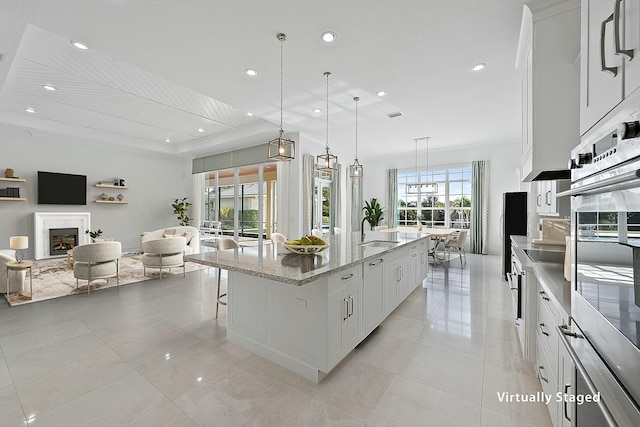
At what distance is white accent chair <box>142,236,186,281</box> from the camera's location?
4797 mm

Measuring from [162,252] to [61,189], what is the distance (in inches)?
175

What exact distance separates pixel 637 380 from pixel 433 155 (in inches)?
332

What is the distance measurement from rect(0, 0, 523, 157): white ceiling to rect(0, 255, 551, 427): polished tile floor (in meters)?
3.03

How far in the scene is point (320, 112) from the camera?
5004mm

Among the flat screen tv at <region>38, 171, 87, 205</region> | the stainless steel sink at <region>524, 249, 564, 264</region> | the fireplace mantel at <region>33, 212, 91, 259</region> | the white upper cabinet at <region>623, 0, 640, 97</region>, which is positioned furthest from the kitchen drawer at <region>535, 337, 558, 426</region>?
the flat screen tv at <region>38, 171, 87, 205</region>

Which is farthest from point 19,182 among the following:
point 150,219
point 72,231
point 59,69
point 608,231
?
point 608,231

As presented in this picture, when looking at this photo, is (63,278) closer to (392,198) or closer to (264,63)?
(264,63)

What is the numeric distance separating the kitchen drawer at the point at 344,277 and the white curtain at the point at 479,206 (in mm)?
6603

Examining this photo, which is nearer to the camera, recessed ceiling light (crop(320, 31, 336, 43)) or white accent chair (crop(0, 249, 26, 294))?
recessed ceiling light (crop(320, 31, 336, 43))

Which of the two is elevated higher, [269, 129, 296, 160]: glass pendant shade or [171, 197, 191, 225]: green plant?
[269, 129, 296, 160]: glass pendant shade

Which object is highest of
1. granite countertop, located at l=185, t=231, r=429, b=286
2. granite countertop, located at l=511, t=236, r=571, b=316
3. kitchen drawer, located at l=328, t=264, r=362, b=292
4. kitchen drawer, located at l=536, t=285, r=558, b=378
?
granite countertop, located at l=185, t=231, r=429, b=286

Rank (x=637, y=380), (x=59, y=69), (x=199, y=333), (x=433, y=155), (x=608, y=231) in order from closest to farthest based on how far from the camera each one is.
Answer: (x=637, y=380)
(x=608, y=231)
(x=199, y=333)
(x=59, y=69)
(x=433, y=155)

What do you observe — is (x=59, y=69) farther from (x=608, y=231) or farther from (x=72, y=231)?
(x=608, y=231)

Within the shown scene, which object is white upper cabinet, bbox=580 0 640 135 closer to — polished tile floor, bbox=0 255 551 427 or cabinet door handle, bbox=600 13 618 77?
cabinet door handle, bbox=600 13 618 77
